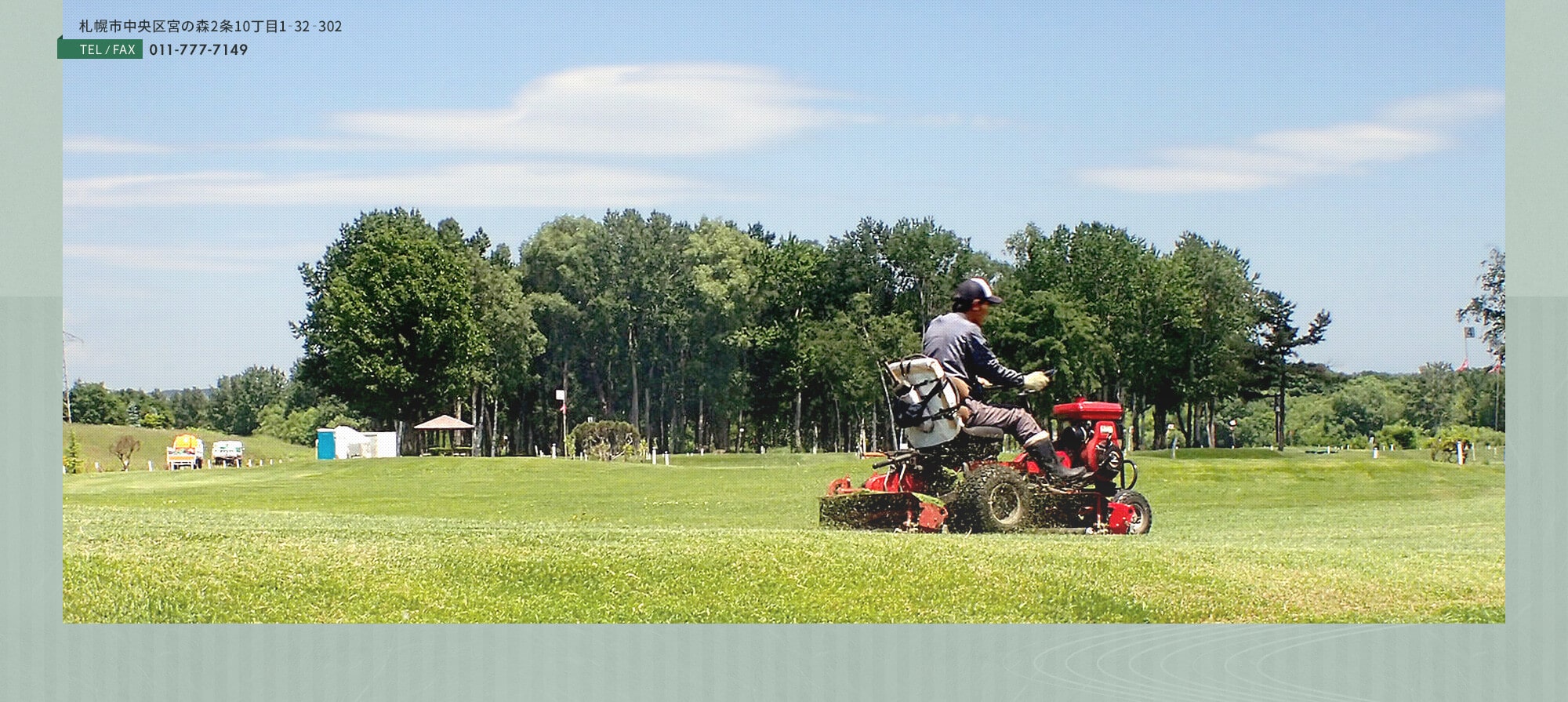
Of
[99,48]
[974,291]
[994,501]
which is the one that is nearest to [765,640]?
[994,501]

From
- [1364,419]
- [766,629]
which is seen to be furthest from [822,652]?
[1364,419]

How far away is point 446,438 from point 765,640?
504 inches

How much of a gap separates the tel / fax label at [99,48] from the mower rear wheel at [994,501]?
25.1 ft

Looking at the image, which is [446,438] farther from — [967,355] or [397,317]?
[967,355]

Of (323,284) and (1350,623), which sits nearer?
(1350,623)

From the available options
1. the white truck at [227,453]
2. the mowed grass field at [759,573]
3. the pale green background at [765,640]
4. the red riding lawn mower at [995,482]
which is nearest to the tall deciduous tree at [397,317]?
the white truck at [227,453]

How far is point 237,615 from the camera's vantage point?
10.6m

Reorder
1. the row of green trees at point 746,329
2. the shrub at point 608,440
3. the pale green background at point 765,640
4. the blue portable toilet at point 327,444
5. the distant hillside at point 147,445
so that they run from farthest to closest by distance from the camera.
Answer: the blue portable toilet at point 327,444, the shrub at point 608,440, the distant hillside at point 147,445, the row of green trees at point 746,329, the pale green background at point 765,640

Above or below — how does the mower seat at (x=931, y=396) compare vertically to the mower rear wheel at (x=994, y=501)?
above

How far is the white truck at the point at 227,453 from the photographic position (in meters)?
25.8

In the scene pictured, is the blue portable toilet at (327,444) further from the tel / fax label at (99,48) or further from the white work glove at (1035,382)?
the white work glove at (1035,382)

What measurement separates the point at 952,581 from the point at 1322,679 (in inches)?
101

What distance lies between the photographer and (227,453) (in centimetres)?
2645
